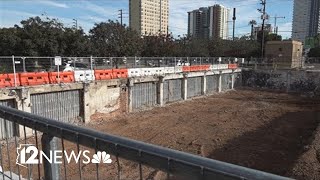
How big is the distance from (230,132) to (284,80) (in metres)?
26.0

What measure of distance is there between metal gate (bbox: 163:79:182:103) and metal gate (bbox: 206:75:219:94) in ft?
21.4

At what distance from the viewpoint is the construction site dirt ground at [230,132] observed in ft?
40.8

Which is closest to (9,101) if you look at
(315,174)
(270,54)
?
(315,174)

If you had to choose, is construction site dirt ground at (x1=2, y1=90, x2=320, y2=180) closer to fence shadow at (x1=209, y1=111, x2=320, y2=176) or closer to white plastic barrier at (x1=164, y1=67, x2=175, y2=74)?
fence shadow at (x1=209, y1=111, x2=320, y2=176)

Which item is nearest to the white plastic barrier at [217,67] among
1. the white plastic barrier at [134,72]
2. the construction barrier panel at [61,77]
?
the white plastic barrier at [134,72]

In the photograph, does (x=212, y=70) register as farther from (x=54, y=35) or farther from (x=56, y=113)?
(x=56, y=113)

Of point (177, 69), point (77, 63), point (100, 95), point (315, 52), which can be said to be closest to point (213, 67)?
point (177, 69)

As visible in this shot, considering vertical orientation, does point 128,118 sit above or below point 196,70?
below

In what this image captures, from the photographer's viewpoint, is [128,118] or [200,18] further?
[200,18]

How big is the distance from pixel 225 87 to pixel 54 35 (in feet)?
72.7

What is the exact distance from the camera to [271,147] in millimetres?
16906

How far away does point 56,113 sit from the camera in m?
20.4

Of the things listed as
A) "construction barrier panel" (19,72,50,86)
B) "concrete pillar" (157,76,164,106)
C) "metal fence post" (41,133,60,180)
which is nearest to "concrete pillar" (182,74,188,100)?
"concrete pillar" (157,76,164,106)

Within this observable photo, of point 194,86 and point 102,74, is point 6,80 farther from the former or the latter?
point 194,86
